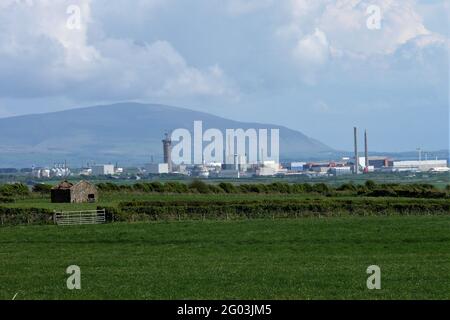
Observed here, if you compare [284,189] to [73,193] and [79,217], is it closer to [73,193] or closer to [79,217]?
[73,193]

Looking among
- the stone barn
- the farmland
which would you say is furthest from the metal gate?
the stone barn

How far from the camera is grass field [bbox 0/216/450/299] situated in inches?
782

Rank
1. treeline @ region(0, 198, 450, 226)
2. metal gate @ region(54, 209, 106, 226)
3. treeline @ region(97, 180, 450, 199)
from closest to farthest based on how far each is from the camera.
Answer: metal gate @ region(54, 209, 106, 226) < treeline @ region(0, 198, 450, 226) < treeline @ region(97, 180, 450, 199)

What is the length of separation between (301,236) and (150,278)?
62.9 ft

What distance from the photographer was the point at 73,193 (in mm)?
74250

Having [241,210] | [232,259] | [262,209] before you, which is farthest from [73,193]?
[232,259]

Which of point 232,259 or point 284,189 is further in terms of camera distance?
point 284,189

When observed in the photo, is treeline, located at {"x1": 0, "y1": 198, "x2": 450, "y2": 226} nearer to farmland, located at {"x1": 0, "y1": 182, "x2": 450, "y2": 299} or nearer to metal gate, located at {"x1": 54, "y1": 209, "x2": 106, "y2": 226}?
farmland, located at {"x1": 0, "y1": 182, "x2": 450, "y2": 299}

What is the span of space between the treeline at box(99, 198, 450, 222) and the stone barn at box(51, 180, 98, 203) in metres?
12.4

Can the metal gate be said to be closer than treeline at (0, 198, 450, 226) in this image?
Yes

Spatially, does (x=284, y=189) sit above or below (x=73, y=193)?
below

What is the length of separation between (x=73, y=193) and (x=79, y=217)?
60.8 feet
